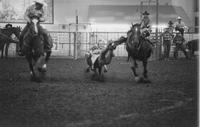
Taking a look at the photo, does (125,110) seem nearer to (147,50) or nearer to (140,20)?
(140,20)

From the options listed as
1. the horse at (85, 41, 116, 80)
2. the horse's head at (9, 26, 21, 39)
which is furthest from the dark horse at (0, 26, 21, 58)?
the horse at (85, 41, 116, 80)

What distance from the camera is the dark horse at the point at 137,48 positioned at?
6.71ft

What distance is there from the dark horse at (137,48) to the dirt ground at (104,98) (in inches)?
1.4

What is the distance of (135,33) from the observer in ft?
6.66

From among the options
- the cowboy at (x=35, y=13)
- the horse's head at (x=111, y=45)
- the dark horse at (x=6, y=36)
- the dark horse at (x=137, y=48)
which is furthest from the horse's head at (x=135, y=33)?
the dark horse at (x=6, y=36)

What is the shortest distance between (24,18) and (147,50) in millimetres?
653

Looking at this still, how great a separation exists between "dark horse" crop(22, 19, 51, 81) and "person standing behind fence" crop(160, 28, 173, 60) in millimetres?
584

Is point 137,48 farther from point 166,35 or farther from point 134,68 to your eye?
point 166,35

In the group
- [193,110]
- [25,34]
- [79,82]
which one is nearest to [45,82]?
[79,82]

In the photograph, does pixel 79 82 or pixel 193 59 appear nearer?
pixel 193 59

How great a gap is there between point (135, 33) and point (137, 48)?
15 cm

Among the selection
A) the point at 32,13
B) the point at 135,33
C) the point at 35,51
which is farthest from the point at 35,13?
the point at 135,33

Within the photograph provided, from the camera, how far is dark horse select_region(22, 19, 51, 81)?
2138mm

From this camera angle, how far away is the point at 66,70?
89.1 inches
